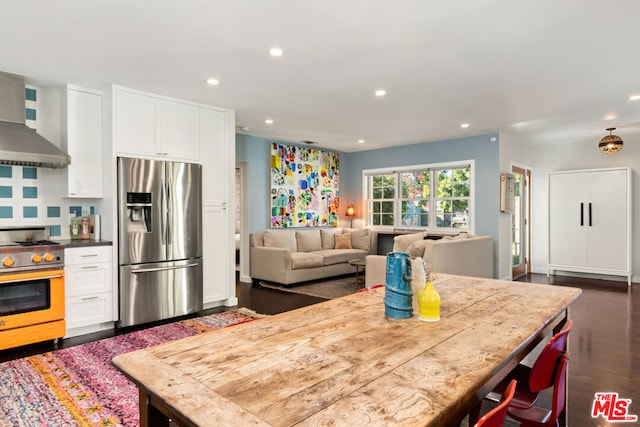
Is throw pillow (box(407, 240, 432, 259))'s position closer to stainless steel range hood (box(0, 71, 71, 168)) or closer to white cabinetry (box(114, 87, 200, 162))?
white cabinetry (box(114, 87, 200, 162))

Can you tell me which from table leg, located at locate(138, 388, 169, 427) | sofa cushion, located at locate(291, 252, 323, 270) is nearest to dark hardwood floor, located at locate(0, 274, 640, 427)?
sofa cushion, located at locate(291, 252, 323, 270)

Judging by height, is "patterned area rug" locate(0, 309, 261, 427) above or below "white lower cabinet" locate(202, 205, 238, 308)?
below

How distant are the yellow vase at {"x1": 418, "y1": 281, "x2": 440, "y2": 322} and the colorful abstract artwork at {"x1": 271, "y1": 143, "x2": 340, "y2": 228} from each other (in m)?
5.40

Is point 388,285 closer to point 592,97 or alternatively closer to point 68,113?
point 68,113

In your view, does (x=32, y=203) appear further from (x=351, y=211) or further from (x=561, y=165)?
(x=561, y=165)

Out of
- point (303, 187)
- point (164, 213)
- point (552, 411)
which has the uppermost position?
point (303, 187)

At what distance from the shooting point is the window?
6.94 metres

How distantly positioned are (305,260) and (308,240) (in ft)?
3.25

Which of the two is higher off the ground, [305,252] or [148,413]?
[148,413]

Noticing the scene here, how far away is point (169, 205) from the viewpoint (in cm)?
427

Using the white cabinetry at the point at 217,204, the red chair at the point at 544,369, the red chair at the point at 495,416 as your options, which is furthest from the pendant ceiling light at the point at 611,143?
the red chair at the point at 495,416

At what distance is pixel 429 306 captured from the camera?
1.60m

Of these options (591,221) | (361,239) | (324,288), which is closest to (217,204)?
(324,288)

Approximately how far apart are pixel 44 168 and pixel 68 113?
25.1 inches
